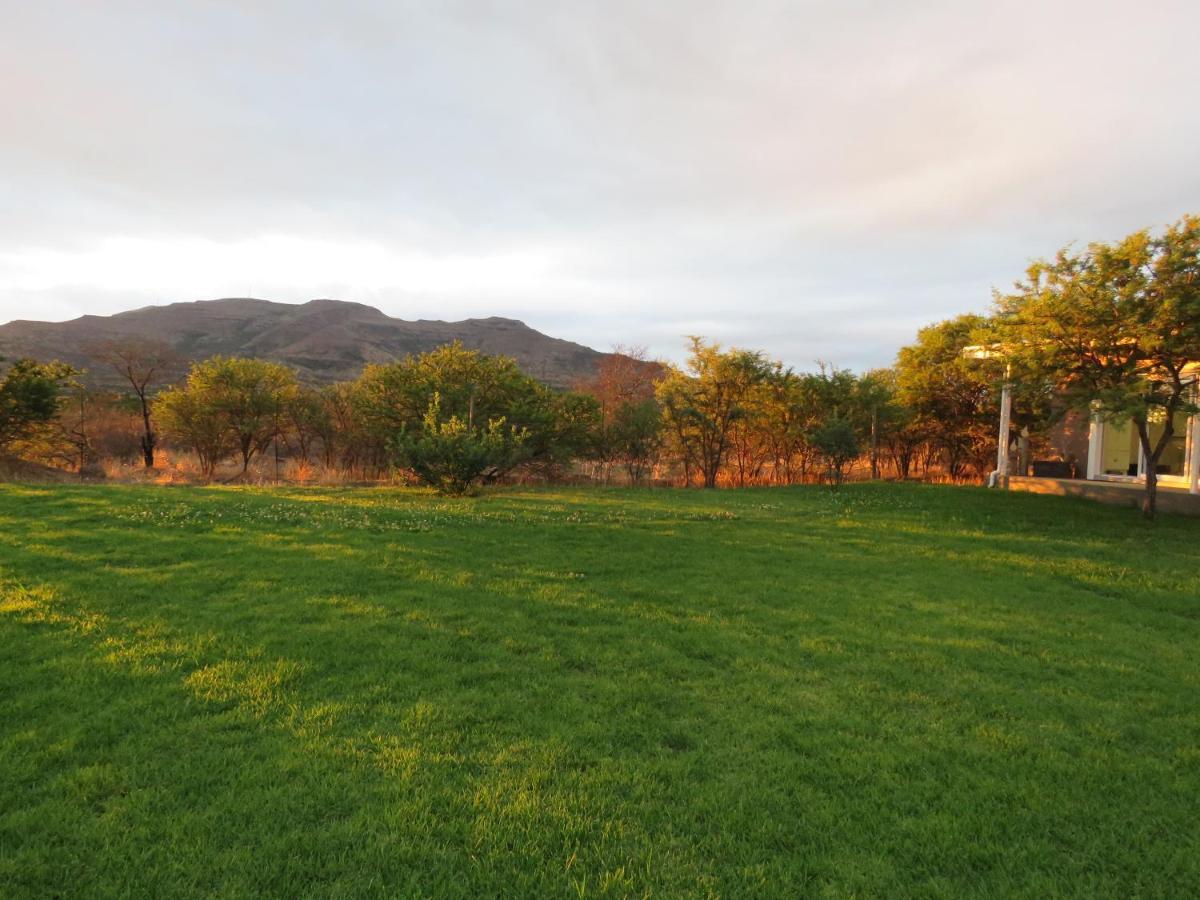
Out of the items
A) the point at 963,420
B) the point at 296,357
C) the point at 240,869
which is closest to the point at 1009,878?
the point at 240,869

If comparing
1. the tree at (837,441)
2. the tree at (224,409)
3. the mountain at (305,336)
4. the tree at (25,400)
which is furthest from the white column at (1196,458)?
the mountain at (305,336)

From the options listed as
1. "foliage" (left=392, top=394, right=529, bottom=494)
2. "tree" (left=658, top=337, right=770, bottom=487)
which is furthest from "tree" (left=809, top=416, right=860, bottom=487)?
"foliage" (left=392, top=394, right=529, bottom=494)

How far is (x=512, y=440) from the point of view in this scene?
1388cm

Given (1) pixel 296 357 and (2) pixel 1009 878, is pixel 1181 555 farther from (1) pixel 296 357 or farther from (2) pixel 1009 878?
(1) pixel 296 357

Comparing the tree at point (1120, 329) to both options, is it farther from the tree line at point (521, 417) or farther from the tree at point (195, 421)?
the tree at point (195, 421)

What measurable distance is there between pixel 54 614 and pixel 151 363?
66.3ft

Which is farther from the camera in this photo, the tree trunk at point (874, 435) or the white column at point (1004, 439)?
the tree trunk at point (874, 435)

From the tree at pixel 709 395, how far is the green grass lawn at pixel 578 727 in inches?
437

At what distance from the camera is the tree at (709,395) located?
17719 mm

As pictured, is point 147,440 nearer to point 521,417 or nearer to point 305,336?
point 521,417

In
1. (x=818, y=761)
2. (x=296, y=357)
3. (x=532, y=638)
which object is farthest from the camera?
(x=296, y=357)

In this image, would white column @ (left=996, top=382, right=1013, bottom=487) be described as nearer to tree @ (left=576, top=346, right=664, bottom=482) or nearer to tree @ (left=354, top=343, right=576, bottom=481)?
tree @ (left=576, top=346, right=664, bottom=482)

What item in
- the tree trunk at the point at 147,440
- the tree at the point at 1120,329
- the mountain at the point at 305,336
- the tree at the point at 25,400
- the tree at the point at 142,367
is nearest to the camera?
the tree at the point at 1120,329

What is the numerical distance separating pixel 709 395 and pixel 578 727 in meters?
15.7
